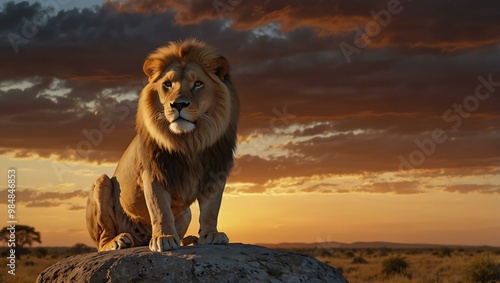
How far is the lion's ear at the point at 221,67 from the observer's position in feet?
28.3

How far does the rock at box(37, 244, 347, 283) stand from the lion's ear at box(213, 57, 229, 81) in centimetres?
219

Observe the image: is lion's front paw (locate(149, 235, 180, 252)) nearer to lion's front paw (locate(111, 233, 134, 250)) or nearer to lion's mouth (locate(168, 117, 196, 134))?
lion's front paw (locate(111, 233, 134, 250))

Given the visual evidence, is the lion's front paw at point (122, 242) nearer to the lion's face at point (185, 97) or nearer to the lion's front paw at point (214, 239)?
the lion's front paw at point (214, 239)

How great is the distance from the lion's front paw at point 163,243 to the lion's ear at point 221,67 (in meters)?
2.10

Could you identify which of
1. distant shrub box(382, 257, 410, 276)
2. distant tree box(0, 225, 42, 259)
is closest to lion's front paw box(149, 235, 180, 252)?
distant shrub box(382, 257, 410, 276)

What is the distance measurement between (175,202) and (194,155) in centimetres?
73

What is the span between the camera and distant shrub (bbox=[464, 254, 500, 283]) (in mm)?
25375

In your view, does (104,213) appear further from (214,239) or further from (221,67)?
(221,67)

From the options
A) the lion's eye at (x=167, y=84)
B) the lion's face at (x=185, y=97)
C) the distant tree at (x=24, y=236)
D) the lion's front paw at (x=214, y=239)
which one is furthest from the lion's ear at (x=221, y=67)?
the distant tree at (x=24, y=236)

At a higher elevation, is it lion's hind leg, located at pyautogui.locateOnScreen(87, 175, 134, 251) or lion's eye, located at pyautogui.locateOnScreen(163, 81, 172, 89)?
lion's eye, located at pyautogui.locateOnScreen(163, 81, 172, 89)

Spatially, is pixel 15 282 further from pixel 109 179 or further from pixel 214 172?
pixel 214 172

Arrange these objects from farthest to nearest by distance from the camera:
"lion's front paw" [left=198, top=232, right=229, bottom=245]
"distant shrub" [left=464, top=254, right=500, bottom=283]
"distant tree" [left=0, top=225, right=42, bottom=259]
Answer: "distant tree" [left=0, top=225, right=42, bottom=259] → "distant shrub" [left=464, top=254, right=500, bottom=283] → "lion's front paw" [left=198, top=232, right=229, bottom=245]

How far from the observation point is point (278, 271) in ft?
27.7

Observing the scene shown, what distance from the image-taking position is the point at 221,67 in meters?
8.67
